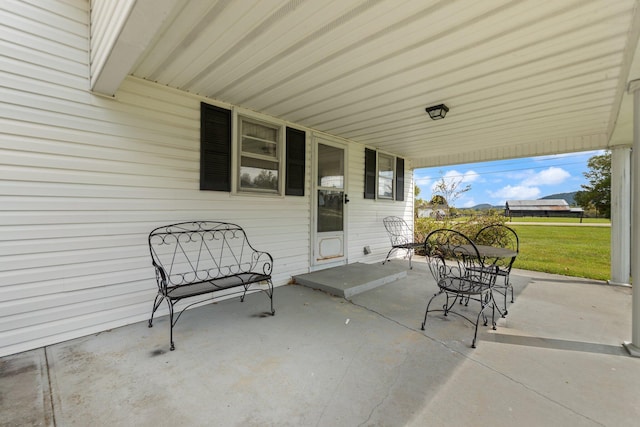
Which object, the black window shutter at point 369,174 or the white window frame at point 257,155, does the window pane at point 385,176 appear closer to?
the black window shutter at point 369,174

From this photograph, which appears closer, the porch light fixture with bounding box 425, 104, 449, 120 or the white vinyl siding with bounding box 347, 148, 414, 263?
the porch light fixture with bounding box 425, 104, 449, 120

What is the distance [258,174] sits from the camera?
370cm

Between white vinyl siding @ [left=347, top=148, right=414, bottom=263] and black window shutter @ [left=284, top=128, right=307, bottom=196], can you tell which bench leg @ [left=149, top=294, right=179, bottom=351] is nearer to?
black window shutter @ [left=284, top=128, right=307, bottom=196]

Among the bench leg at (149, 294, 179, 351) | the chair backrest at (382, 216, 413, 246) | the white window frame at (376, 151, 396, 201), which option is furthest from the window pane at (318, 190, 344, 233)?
the bench leg at (149, 294, 179, 351)

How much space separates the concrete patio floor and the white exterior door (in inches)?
67.7

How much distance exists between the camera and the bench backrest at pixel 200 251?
2826mm

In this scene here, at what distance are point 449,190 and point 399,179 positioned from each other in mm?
2254

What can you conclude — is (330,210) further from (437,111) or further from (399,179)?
(399,179)

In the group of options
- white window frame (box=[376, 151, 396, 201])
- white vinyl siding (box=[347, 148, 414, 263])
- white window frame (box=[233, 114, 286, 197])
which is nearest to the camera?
white window frame (box=[233, 114, 286, 197])

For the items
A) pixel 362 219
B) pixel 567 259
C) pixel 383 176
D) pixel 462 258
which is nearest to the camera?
pixel 462 258

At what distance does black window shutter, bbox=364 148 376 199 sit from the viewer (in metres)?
5.43

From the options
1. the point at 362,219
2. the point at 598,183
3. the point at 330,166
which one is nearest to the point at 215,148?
the point at 330,166

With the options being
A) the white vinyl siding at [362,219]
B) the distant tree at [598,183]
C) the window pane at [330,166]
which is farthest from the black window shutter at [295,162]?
the distant tree at [598,183]

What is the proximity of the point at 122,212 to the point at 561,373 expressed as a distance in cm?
383
